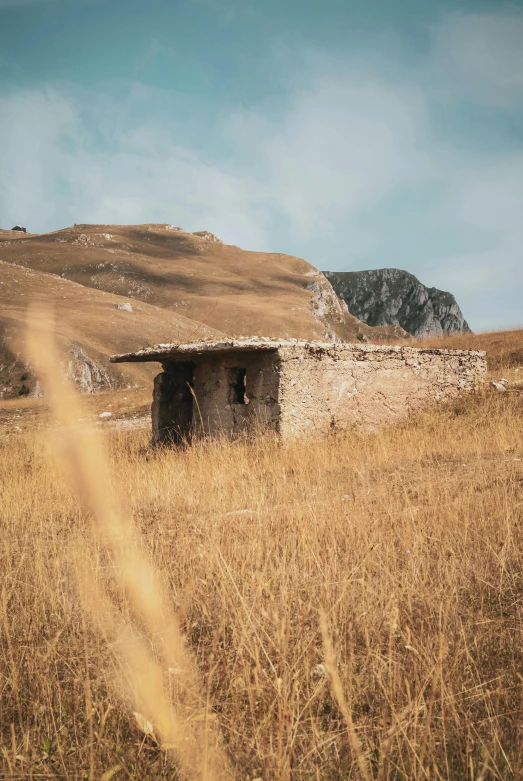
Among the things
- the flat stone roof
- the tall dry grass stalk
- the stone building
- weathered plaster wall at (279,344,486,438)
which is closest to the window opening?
the stone building

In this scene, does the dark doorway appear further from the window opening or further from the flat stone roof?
the window opening

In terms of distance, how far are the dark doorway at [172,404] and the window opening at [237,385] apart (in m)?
1.25

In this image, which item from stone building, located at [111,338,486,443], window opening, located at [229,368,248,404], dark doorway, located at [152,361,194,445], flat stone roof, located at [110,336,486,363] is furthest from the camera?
dark doorway, located at [152,361,194,445]

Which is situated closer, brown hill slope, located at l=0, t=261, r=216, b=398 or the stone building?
the stone building

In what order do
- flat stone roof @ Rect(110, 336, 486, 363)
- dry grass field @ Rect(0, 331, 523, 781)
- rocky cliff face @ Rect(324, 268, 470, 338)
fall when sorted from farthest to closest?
1. rocky cliff face @ Rect(324, 268, 470, 338)
2. flat stone roof @ Rect(110, 336, 486, 363)
3. dry grass field @ Rect(0, 331, 523, 781)

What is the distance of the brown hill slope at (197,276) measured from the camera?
7788 centimetres

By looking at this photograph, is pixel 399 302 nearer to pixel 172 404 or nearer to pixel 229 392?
pixel 172 404

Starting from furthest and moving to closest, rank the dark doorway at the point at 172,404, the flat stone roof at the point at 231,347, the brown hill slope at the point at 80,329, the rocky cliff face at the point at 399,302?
the rocky cliff face at the point at 399,302
the brown hill slope at the point at 80,329
the dark doorway at the point at 172,404
the flat stone roof at the point at 231,347

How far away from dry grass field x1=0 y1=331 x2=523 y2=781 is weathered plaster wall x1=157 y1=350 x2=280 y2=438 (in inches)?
134

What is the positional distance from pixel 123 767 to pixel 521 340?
16.9m

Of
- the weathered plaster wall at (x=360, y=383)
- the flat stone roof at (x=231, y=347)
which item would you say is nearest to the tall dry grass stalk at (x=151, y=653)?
the flat stone roof at (x=231, y=347)

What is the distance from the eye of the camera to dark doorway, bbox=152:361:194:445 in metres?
10.4

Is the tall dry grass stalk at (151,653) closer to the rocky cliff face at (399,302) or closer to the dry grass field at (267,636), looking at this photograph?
the dry grass field at (267,636)

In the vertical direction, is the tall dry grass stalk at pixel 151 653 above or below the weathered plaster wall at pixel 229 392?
below
